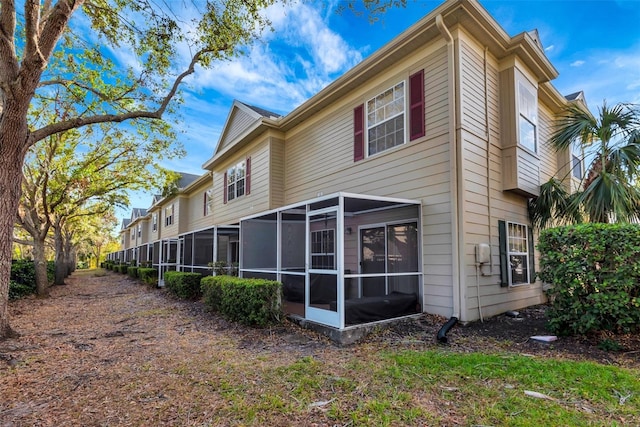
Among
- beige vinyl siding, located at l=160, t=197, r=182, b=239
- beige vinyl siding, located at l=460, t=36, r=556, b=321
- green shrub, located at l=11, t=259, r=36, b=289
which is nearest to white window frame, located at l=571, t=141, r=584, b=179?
beige vinyl siding, located at l=460, t=36, r=556, b=321

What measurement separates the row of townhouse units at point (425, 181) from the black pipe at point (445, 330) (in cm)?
27

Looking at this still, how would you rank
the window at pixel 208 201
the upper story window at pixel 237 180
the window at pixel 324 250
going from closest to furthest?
the window at pixel 324 250 < the upper story window at pixel 237 180 < the window at pixel 208 201

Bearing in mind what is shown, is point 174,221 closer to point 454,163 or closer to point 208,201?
point 208,201

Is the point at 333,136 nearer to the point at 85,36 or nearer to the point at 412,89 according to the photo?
the point at 412,89

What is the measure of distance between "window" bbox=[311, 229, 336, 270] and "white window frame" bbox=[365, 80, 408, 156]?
2558 mm

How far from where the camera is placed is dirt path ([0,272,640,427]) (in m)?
3.21

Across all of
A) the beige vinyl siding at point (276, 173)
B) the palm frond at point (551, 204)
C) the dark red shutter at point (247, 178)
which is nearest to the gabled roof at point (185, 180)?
the dark red shutter at point (247, 178)

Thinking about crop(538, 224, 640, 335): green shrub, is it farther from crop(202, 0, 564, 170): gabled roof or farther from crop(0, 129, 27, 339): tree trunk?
crop(0, 129, 27, 339): tree trunk

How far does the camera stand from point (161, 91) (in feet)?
29.0

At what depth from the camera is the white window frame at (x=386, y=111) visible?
7461mm

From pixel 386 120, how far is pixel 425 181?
1898 millimetres

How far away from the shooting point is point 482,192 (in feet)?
22.1

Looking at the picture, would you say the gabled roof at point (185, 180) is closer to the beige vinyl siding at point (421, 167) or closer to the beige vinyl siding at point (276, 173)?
the beige vinyl siding at point (276, 173)

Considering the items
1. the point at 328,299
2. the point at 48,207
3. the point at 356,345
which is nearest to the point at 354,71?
the point at 328,299
